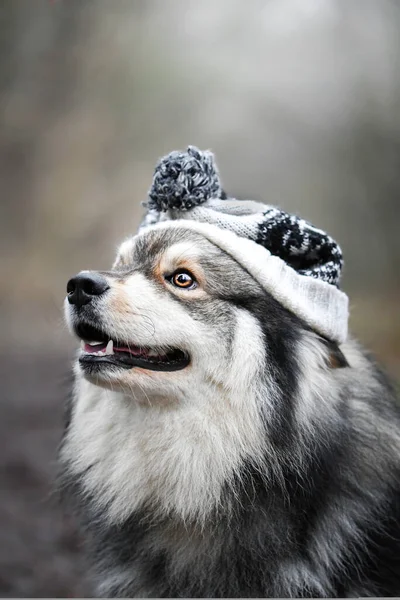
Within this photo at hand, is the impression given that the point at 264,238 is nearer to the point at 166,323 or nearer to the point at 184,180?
the point at 184,180

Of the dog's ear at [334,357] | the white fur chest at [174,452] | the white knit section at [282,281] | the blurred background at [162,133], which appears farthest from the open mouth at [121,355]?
the blurred background at [162,133]

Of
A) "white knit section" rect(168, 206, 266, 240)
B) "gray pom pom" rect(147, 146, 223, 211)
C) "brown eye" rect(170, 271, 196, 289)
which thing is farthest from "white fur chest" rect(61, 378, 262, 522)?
"gray pom pom" rect(147, 146, 223, 211)

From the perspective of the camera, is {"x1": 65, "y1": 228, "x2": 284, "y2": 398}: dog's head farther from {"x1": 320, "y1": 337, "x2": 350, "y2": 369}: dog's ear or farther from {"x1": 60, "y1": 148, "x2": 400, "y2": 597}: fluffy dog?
{"x1": 320, "y1": 337, "x2": 350, "y2": 369}: dog's ear

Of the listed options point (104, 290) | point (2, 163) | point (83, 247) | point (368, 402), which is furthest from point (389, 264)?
point (2, 163)

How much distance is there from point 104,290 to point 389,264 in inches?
89.3

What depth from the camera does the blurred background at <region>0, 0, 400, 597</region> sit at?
3.14 m

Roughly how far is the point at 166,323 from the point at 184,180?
1.52 feet

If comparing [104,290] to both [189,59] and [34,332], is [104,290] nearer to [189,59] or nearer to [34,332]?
[189,59]

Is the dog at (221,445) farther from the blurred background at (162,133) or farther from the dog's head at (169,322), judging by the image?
the blurred background at (162,133)

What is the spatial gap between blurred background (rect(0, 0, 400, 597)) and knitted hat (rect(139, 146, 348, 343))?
113cm

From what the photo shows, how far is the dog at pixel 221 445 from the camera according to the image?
1.64 m

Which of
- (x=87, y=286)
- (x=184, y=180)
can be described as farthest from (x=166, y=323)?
(x=184, y=180)

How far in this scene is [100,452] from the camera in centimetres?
179

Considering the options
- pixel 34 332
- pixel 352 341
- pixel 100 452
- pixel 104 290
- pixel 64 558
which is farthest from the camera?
pixel 34 332
